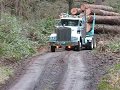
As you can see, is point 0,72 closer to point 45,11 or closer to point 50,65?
point 50,65

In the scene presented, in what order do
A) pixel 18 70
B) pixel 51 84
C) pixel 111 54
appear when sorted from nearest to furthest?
pixel 51 84, pixel 18 70, pixel 111 54

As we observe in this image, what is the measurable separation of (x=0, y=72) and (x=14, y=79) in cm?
81

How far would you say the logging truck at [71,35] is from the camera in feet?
84.3

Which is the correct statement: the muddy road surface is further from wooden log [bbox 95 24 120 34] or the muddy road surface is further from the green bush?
wooden log [bbox 95 24 120 34]

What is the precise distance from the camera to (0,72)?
15500 millimetres

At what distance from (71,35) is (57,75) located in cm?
1056

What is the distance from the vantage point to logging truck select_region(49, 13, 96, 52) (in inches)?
1012

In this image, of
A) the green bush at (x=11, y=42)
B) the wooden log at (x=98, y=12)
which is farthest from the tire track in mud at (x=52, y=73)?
the wooden log at (x=98, y=12)

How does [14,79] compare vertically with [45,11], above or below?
below

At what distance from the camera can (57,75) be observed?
15508mm

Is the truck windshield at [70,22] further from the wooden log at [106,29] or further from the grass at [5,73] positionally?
the grass at [5,73]

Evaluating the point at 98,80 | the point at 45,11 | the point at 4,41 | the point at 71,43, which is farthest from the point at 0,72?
the point at 45,11

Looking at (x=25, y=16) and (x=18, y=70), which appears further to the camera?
(x=25, y=16)

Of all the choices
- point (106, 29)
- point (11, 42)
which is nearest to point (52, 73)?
point (11, 42)
